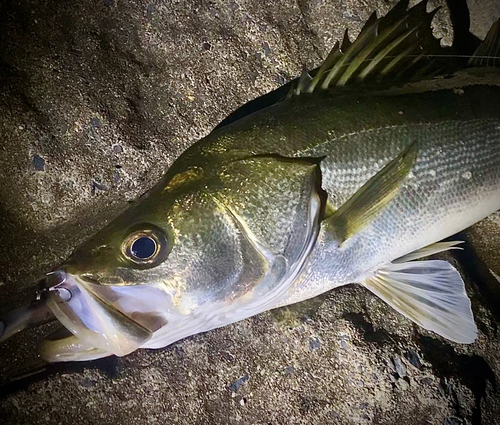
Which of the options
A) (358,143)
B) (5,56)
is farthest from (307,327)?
(5,56)

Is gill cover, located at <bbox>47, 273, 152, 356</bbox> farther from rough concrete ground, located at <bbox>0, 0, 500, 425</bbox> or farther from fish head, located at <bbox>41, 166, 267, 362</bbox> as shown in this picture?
rough concrete ground, located at <bbox>0, 0, 500, 425</bbox>

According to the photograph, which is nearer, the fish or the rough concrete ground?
the fish

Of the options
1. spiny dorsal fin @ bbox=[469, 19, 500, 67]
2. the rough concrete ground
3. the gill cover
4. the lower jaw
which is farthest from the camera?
spiny dorsal fin @ bbox=[469, 19, 500, 67]

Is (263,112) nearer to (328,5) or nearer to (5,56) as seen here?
(328,5)

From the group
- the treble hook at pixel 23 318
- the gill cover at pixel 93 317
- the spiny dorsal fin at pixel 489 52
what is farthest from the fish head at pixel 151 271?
the spiny dorsal fin at pixel 489 52

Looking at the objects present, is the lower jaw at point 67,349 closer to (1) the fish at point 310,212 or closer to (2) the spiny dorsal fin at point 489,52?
(1) the fish at point 310,212

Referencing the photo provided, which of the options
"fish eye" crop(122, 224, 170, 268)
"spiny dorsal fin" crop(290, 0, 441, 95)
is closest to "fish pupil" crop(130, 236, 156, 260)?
"fish eye" crop(122, 224, 170, 268)
